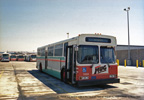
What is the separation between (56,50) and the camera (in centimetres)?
1327

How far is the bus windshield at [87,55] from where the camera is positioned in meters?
9.09

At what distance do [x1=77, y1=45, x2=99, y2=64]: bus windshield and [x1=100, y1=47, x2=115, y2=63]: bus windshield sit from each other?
37cm

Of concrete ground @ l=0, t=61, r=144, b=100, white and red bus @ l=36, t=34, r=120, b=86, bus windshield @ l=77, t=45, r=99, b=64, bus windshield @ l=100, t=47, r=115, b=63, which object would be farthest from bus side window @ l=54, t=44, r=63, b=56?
bus windshield @ l=100, t=47, r=115, b=63

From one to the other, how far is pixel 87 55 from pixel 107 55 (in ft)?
4.66

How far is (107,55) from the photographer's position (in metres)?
9.79

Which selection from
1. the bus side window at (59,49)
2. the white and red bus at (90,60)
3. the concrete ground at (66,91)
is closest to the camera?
the concrete ground at (66,91)

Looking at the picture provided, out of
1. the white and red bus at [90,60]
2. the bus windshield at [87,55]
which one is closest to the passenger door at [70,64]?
the white and red bus at [90,60]

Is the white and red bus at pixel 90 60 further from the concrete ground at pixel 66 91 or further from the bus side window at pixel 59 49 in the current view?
the bus side window at pixel 59 49

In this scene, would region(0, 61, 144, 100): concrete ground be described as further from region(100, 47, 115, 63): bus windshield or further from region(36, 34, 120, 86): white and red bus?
region(100, 47, 115, 63): bus windshield

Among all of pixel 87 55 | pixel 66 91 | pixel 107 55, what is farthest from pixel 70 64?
pixel 107 55

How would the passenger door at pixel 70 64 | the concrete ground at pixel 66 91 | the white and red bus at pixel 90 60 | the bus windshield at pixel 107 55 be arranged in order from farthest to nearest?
the bus windshield at pixel 107 55 < the passenger door at pixel 70 64 < the white and red bus at pixel 90 60 < the concrete ground at pixel 66 91

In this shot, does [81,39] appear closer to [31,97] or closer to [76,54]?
[76,54]

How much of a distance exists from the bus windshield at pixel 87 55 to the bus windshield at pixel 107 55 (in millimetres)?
375

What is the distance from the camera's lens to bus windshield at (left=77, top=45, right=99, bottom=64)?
29.8ft
